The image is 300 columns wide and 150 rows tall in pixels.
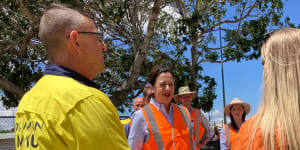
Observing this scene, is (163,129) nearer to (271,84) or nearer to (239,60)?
(271,84)

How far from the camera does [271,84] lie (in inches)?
55.4

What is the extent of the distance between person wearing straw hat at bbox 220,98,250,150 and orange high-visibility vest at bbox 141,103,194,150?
1301 millimetres

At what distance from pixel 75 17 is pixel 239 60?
11.6m

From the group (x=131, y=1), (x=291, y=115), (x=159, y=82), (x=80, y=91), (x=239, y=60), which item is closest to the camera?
(x=80, y=91)

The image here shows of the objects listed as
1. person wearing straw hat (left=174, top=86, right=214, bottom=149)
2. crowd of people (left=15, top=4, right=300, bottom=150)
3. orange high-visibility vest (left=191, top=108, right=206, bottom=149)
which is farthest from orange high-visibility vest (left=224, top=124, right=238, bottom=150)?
crowd of people (left=15, top=4, right=300, bottom=150)

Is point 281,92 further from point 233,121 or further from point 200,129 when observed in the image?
point 233,121

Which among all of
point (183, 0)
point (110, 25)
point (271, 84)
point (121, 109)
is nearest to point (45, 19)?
point (271, 84)

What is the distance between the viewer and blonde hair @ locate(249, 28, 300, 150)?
1.30m

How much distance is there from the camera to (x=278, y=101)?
1.37 m

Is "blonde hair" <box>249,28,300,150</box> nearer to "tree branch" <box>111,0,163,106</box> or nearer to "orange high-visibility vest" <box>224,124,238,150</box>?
"orange high-visibility vest" <box>224,124,238,150</box>

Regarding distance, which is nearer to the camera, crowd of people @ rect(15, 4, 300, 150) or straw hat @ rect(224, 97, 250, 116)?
crowd of people @ rect(15, 4, 300, 150)

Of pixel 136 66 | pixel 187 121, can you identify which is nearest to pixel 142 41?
pixel 136 66

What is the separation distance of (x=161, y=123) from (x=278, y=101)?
198 centimetres

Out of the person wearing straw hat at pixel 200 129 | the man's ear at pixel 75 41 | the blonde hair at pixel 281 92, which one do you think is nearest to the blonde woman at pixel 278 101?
the blonde hair at pixel 281 92
